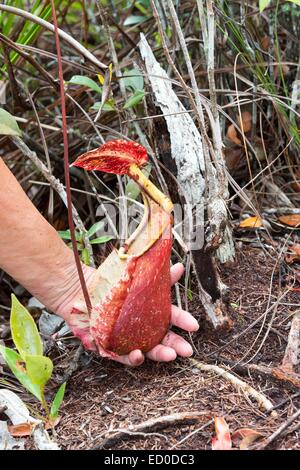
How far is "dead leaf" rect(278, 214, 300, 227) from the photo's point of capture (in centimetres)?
176

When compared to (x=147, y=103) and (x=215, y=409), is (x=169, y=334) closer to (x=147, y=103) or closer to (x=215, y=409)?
(x=215, y=409)

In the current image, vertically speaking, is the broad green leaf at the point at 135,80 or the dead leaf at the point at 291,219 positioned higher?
the broad green leaf at the point at 135,80

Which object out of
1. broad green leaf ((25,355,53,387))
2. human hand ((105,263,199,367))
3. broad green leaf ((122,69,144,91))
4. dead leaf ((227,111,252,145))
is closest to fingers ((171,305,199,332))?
human hand ((105,263,199,367))

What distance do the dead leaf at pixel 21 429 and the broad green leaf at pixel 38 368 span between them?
0.09m

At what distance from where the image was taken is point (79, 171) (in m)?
2.13

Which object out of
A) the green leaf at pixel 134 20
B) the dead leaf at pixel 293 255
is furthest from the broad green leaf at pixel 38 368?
the green leaf at pixel 134 20

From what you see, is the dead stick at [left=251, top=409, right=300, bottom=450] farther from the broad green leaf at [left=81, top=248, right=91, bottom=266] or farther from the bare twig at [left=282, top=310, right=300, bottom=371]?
the broad green leaf at [left=81, top=248, right=91, bottom=266]

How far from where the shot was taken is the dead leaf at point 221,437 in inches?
42.2

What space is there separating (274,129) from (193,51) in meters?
0.41

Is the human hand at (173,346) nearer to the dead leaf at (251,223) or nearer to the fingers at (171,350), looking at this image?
the fingers at (171,350)

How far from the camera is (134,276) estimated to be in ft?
3.96

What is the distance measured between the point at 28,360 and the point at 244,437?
1.32 feet

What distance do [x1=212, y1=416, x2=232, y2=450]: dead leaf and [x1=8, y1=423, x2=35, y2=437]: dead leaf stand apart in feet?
1.13

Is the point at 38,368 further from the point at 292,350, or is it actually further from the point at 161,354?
the point at 292,350
